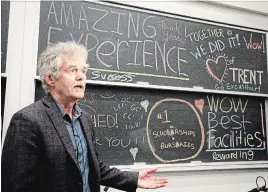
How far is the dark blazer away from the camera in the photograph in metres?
1.01

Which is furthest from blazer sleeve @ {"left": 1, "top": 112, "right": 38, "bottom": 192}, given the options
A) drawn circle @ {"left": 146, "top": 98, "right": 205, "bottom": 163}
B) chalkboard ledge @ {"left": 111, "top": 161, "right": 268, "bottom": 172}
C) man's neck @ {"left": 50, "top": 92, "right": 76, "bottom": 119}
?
drawn circle @ {"left": 146, "top": 98, "right": 205, "bottom": 163}

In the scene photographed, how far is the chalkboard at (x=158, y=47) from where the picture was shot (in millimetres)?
1645

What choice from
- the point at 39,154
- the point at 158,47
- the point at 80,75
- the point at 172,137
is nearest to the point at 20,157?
the point at 39,154

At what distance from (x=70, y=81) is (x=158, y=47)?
2.75 feet

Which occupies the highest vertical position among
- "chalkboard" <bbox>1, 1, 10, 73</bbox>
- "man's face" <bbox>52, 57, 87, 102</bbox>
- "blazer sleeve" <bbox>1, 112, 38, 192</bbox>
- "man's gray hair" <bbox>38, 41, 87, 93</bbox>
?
"chalkboard" <bbox>1, 1, 10, 73</bbox>

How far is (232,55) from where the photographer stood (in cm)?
206

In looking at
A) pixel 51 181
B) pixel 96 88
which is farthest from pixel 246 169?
pixel 51 181

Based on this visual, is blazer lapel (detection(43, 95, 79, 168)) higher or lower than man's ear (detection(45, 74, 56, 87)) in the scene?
lower

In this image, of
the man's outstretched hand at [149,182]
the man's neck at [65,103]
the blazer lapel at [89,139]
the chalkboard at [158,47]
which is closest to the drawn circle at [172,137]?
the chalkboard at [158,47]

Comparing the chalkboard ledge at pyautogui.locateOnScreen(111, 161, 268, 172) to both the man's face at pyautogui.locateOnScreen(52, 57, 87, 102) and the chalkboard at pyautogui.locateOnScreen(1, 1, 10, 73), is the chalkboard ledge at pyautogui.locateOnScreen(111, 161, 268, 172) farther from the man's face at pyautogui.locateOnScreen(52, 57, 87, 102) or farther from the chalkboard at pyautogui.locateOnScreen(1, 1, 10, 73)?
the chalkboard at pyautogui.locateOnScreen(1, 1, 10, 73)

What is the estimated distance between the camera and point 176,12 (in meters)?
1.89

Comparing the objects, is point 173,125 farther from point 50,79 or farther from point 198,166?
point 50,79

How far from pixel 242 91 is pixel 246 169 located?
0.62m

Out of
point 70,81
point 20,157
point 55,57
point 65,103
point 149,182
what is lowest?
point 149,182
